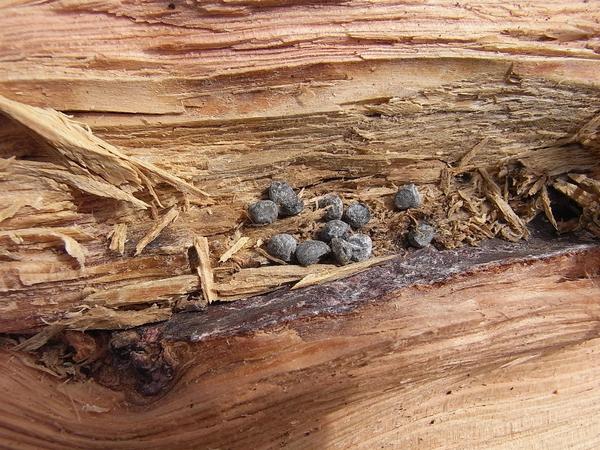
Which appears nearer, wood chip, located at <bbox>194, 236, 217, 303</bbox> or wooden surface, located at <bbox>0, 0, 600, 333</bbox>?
wooden surface, located at <bbox>0, 0, 600, 333</bbox>

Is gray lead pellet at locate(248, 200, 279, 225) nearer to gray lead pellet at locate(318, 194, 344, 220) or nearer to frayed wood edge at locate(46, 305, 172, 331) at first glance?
gray lead pellet at locate(318, 194, 344, 220)

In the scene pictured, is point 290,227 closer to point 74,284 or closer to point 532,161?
point 74,284

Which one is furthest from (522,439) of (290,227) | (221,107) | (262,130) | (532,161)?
(221,107)

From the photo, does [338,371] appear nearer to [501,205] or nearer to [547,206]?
[501,205]

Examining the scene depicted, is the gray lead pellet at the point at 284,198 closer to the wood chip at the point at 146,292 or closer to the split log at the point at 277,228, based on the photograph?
the split log at the point at 277,228

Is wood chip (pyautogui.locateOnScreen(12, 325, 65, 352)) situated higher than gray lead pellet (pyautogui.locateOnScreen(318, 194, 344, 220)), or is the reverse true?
gray lead pellet (pyautogui.locateOnScreen(318, 194, 344, 220))

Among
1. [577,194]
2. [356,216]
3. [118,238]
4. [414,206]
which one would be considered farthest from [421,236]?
[118,238]

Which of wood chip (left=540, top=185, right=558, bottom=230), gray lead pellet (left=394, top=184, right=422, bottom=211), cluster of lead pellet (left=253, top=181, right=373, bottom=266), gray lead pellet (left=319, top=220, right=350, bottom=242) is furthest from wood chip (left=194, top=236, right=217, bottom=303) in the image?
wood chip (left=540, top=185, right=558, bottom=230)
